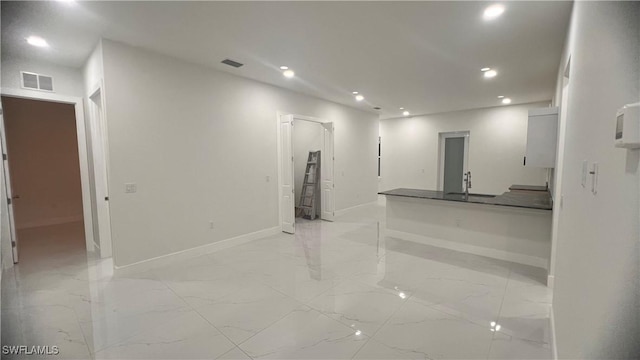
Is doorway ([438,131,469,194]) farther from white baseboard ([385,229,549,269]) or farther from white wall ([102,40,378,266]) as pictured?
white wall ([102,40,378,266])

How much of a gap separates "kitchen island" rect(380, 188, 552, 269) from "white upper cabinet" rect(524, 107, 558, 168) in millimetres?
587

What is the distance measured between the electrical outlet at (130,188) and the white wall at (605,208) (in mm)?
4136

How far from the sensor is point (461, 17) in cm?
255

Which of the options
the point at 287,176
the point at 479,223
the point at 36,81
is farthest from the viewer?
the point at 287,176

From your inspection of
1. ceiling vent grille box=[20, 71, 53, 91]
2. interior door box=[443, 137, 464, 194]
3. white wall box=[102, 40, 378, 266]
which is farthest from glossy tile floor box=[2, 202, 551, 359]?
interior door box=[443, 137, 464, 194]

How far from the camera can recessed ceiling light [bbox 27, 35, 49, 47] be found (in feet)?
9.75

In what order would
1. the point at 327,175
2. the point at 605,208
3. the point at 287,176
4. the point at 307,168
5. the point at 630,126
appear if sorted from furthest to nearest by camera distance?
the point at 307,168, the point at 327,175, the point at 287,176, the point at 605,208, the point at 630,126

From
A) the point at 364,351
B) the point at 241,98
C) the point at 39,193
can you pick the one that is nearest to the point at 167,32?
the point at 241,98

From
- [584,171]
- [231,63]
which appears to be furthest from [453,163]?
[584,171]

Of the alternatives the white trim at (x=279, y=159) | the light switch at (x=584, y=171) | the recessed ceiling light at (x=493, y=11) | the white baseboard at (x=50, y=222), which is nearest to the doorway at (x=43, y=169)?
the white baseboard at (x=50, y=222)

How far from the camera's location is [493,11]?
244 cm

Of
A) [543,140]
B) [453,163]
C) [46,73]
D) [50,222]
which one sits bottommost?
[50,222]

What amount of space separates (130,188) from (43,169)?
4110 mm

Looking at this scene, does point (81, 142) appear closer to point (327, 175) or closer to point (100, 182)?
point (100, 182)
